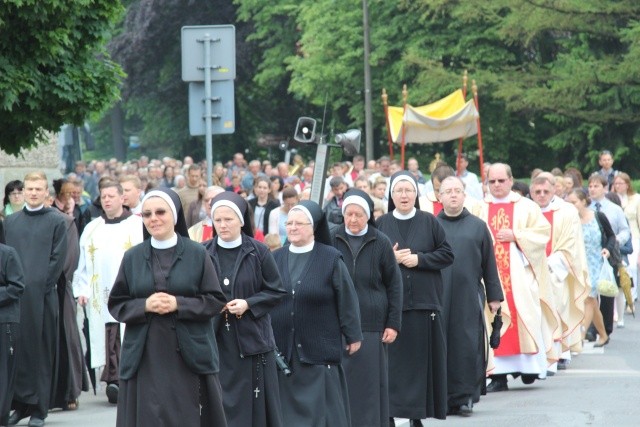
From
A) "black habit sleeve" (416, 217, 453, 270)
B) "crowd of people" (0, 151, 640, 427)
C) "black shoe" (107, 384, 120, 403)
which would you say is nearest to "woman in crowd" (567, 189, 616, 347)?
"crowd of people" (0, 151, 640, 427)

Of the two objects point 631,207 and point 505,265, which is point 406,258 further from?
point 631,207

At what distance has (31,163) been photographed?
75.9ft

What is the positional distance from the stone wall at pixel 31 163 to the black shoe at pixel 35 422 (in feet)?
29.6

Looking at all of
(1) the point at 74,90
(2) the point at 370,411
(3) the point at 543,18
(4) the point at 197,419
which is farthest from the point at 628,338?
(3) the point at 543,18

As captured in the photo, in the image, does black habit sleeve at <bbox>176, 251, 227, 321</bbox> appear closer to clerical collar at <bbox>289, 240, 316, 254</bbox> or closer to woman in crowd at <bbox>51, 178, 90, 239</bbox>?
clerical collar at <bbox>289, 240, 316, 254</bbox>

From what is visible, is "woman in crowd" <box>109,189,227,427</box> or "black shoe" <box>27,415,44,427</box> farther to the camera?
"black shoe" <box>27,415,44,427</box>

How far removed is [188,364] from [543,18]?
31.5 meters

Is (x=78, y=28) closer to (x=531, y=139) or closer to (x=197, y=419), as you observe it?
(x=197, y=419)

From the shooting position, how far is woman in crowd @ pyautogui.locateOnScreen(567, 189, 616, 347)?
1947 centimetres

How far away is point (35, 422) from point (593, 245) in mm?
8280

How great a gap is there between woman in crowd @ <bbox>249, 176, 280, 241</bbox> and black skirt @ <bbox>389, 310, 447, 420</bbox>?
28.7 feet

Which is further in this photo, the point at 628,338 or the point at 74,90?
the point at 628,338

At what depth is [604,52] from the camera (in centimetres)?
4128

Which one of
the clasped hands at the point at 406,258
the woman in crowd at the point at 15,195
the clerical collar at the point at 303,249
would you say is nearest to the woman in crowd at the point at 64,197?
the woman in crowd at the point at 15,195
